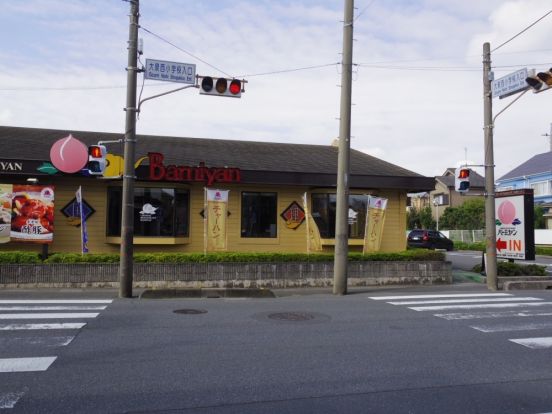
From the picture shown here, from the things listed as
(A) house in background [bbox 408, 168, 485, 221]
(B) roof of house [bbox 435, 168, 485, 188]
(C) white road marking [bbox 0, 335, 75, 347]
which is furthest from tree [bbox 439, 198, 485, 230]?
(C) white road marking [bbox 0, 335, 75, 347]

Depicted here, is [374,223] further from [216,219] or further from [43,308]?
[43,308]

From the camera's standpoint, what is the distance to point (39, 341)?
7.96 m

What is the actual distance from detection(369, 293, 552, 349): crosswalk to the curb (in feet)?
10.2

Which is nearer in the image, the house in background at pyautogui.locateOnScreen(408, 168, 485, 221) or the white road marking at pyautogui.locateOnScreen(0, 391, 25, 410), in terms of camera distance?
the white road marking at pyautogui.locateOnScreen(0, 391, 25, 410)

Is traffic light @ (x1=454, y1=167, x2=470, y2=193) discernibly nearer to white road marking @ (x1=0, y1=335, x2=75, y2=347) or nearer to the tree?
white road marking @ (x1=0, y1=335, x2=75, y2=347)

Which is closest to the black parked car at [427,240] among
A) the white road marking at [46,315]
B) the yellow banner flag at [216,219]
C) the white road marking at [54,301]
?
the yellow banner flag at [216,219]

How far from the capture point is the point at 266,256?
640 inches

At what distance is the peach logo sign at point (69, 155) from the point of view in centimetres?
1590

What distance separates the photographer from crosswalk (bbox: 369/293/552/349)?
9602mm

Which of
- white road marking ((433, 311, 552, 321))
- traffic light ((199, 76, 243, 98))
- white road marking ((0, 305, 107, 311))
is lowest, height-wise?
white road marking ((433, 311, 552, 321))

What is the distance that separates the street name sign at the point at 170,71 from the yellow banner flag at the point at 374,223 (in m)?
8.20

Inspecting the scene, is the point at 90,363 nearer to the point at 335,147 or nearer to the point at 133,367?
the point at 133,367

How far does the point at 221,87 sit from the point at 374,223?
823cm

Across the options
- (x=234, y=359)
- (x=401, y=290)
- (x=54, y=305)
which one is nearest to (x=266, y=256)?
(x=401, y=290)
